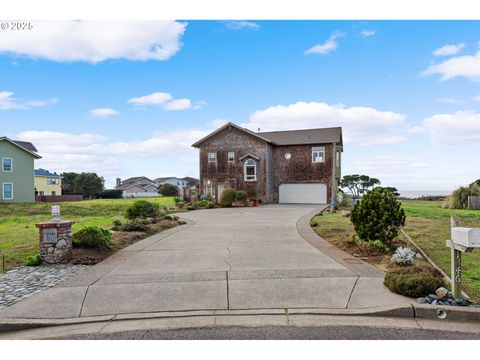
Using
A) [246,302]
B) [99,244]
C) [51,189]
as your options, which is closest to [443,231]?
[246,302]

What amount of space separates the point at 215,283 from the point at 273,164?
2617cm

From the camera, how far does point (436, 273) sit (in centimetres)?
657

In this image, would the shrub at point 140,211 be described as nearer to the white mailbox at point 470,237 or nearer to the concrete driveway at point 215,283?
the concrete driveway at point 215,283

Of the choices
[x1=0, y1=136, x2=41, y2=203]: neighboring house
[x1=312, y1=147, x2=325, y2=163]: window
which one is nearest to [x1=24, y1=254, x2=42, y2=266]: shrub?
[x1=312, y1=147, x2=325, y2=163]: window

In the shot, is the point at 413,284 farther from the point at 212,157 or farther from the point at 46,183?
the point at 46,183

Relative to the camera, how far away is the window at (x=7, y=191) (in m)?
33.6

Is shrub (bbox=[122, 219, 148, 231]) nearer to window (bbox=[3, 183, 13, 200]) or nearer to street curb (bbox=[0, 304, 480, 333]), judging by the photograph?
street curb (bbox=[0, 304, 480, 333])

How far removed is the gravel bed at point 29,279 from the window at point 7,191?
31.8 metres

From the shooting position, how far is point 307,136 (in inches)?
1256

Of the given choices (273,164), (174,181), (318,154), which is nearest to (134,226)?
(273,164)

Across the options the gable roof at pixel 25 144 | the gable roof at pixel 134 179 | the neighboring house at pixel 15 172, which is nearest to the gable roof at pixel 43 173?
the gable roof at pixel 25 144

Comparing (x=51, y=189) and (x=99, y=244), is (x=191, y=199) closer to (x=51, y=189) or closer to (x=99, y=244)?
(x=99, y=244)

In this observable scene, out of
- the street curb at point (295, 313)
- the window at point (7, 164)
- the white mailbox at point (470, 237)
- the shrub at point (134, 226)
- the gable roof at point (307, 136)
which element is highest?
the gable roof at point (307, 136)

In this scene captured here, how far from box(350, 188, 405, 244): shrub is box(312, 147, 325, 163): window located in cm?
2123
